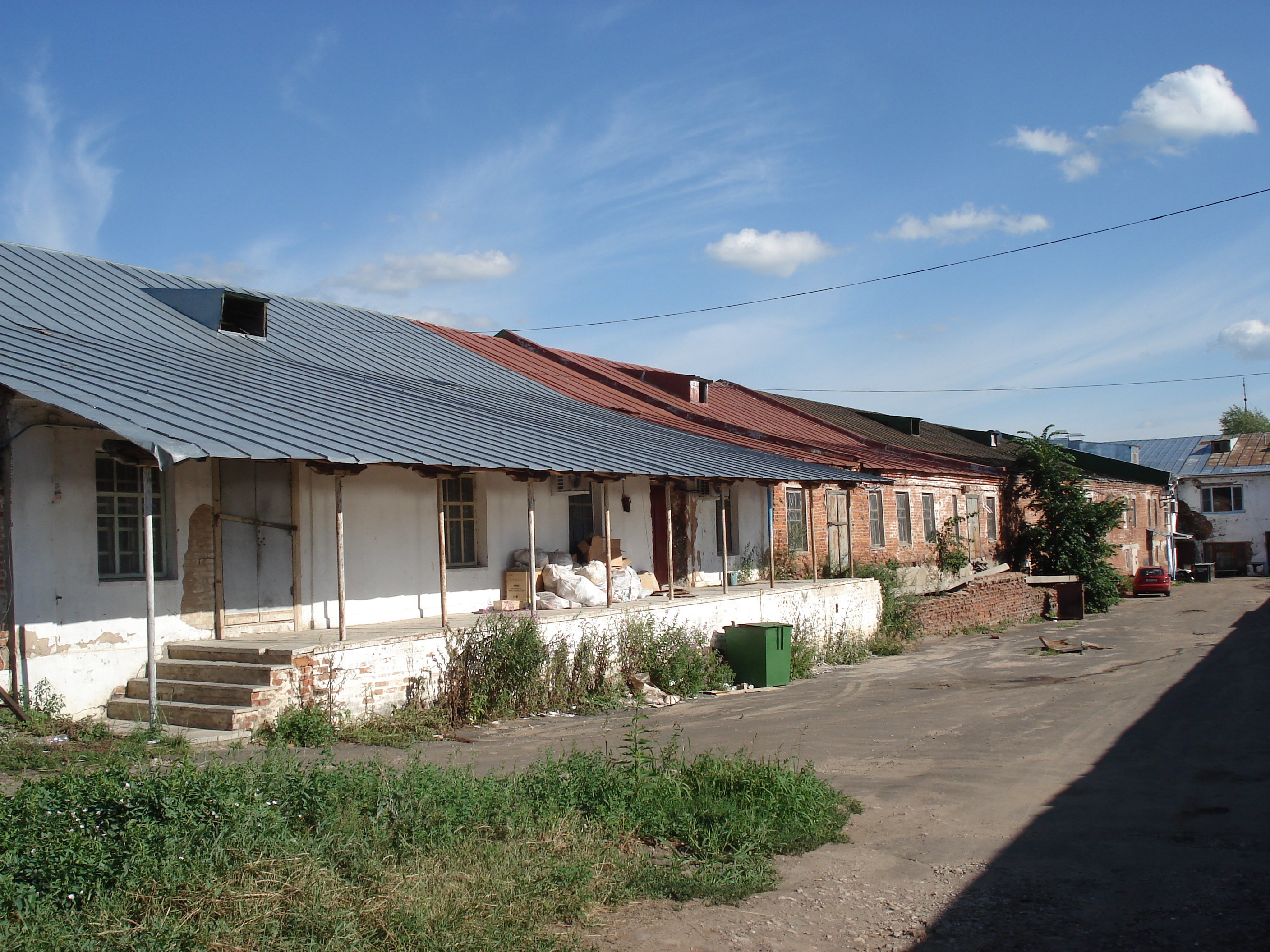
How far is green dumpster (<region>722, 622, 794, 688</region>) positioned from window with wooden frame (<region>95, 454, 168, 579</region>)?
7711 millimetres

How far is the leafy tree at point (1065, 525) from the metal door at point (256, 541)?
930 inches

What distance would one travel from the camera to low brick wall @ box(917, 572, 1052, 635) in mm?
21766

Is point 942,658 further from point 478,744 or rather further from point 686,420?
point 478,744

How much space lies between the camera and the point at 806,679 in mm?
15281

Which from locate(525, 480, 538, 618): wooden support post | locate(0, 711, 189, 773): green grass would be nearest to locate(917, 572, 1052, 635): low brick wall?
locate(525, 480, 538, 618): wooden support post

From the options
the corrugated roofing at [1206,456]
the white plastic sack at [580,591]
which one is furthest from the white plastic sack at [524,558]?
the corrugated roofing at [1206,456]

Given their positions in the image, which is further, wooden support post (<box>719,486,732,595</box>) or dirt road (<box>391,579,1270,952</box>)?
wooden support post (<box>719,486,732,595</box>)

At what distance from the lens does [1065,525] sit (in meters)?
29.9

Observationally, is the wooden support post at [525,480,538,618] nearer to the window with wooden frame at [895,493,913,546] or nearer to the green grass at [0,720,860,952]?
the green grass at [0,720,860,952]

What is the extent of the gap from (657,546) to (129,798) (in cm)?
1376

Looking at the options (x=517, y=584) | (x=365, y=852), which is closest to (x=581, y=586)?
(x=517, y=584)

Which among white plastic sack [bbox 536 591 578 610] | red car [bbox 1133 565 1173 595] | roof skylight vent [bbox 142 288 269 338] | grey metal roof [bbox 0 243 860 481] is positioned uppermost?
roof skylight vent [bbox 142 288 269 338]

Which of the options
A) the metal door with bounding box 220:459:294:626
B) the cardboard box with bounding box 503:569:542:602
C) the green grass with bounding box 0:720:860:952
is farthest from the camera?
the cardboard box with bounding box 503:569:542:602

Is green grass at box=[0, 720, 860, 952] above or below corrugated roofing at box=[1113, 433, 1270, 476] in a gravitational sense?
below
